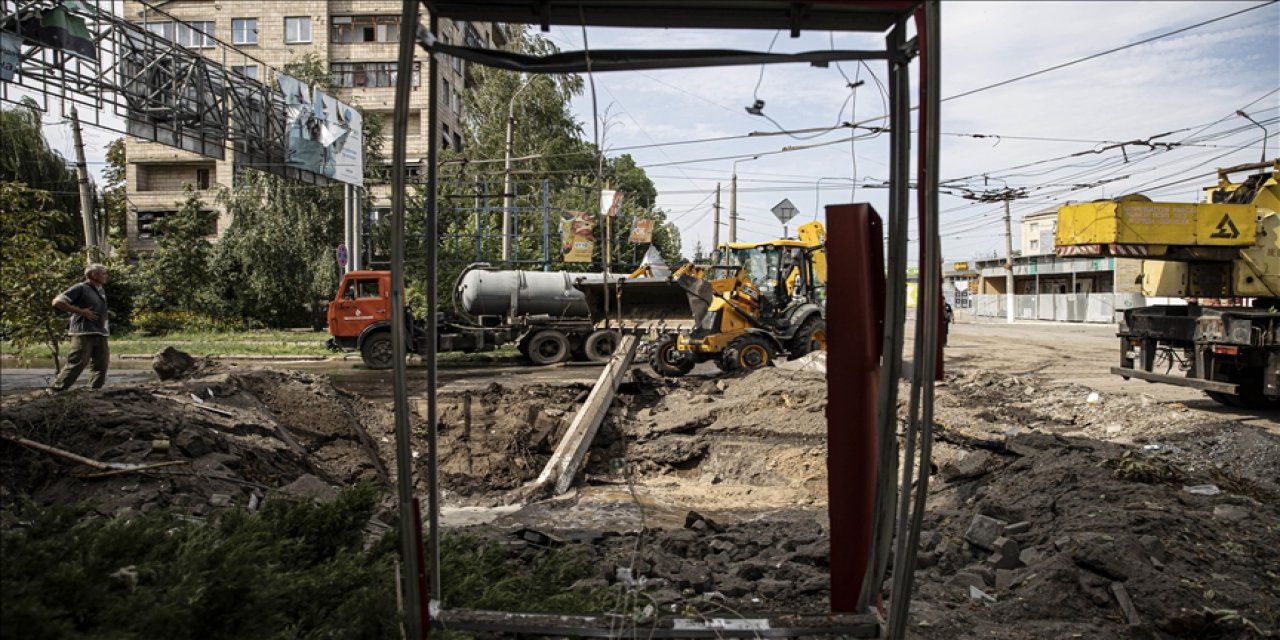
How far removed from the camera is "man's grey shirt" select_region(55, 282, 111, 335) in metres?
8.42

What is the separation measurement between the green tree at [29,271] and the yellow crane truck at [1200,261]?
12406 mm

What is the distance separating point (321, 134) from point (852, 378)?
1951 centimetres

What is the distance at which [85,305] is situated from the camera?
849cm

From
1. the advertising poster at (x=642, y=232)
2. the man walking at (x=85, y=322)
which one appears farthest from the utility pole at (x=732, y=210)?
the man walking at (x=85, y=322)

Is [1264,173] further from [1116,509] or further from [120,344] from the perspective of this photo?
[120,344]

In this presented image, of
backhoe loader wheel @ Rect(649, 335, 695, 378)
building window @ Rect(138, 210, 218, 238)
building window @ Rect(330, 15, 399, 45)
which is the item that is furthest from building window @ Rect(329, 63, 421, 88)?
backhoe loader wheel @ Rect(649, 335, 695, 378)

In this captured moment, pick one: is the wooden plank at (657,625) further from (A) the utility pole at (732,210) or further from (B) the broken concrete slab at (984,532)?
(A) the utility pole at (732,210)

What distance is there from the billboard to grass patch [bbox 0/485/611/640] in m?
17.2

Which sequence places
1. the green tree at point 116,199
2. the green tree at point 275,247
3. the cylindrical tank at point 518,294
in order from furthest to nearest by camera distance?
the green tree at point 116,199 < the green tree at point 275,247 < the cylindrical tank at point 518,294

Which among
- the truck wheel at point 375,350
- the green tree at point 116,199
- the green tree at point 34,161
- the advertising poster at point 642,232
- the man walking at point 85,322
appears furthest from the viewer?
the green tree at point 116,199

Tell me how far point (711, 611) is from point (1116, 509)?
3.42 m

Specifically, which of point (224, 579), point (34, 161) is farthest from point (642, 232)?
point (34, 161)

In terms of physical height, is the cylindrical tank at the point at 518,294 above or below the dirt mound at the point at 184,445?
above

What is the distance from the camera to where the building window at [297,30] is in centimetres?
3888
